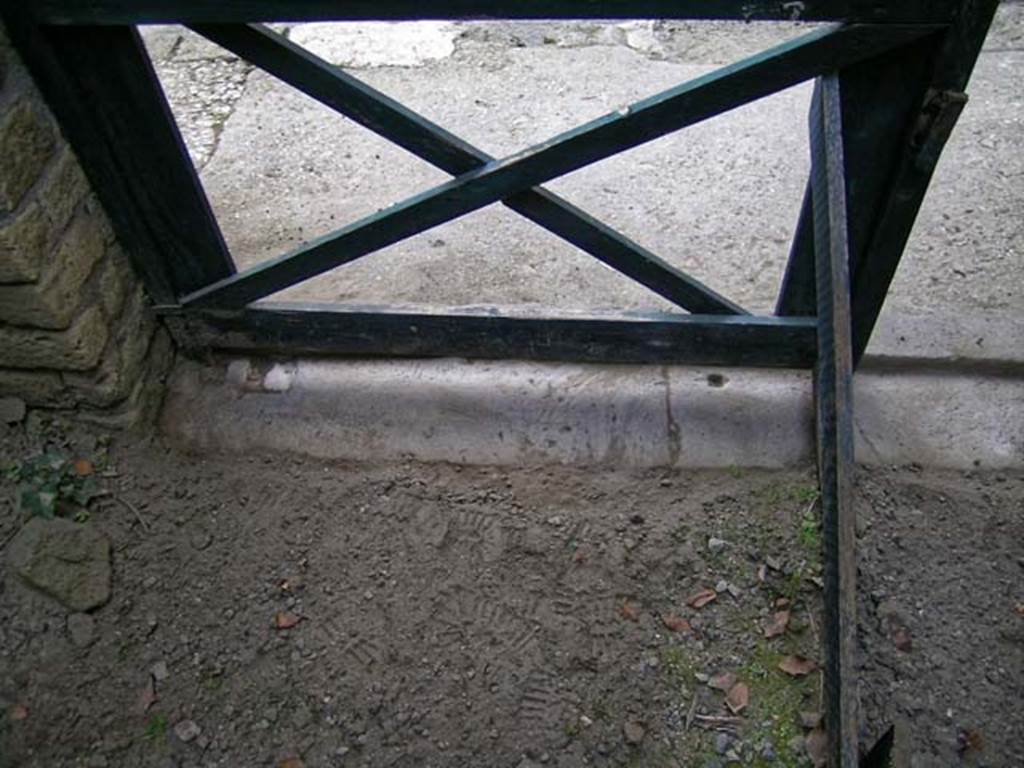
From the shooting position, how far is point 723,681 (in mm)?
2125

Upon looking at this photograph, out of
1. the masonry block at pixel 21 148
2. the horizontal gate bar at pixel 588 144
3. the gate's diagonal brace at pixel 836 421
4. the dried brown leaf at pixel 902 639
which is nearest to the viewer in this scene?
the gate's diagonal brace at pixel 836 421

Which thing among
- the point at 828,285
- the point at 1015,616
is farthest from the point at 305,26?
the point at 1015,616

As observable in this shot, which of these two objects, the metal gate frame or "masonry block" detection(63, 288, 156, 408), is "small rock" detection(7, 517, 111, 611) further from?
the metal gate frame

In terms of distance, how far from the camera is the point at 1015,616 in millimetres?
2176

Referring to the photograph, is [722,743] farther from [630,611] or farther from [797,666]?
[630,611]

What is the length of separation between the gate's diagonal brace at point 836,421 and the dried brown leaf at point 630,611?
53 centimetres

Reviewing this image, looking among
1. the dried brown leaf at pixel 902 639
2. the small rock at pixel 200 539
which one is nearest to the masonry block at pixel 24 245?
the small rock at pixel 200 539

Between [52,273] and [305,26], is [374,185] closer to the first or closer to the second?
[305,26]

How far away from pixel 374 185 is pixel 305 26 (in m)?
1.04

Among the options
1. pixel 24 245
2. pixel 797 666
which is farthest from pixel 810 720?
pixel 24 245

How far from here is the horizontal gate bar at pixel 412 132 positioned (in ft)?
6.40

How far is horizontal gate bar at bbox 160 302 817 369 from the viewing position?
240 centimetres

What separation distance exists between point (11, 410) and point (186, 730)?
0.99 m

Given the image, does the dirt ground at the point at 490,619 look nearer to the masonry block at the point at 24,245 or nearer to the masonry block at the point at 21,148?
the masonry block at the point at 24,245
